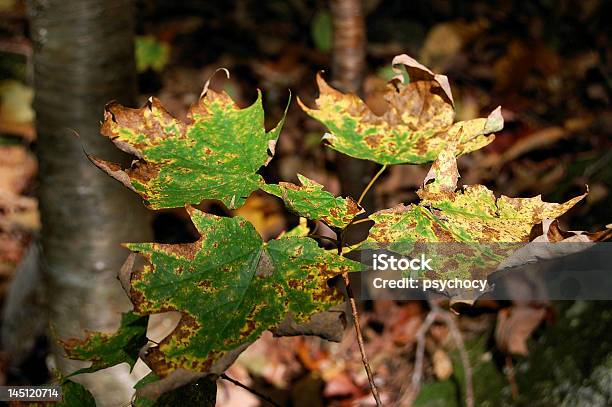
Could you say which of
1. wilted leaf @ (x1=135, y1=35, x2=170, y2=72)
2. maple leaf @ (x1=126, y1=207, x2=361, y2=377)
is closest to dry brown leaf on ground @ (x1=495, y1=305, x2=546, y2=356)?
maple leaf @ (x1=126, y1=207, x2=361, y2=377)

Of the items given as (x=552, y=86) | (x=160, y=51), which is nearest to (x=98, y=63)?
(x=160, y=51)

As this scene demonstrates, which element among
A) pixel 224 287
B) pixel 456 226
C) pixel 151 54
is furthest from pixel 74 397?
pixel 151 54

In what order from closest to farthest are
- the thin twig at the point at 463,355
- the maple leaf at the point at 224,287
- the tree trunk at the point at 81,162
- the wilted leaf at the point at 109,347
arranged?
1. the maple leaf at the point at 224,287
2. the wilted leaf at the point at 109,347
3. the tree trunk at the point at 81,162
4. the thin twig at the point at 463,355

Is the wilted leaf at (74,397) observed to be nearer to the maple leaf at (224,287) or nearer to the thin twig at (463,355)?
the maple leaf at (224,287)

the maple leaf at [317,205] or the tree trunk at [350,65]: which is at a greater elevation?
the maple leaf at [317,205]

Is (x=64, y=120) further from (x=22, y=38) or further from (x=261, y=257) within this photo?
(x=22, y=38)

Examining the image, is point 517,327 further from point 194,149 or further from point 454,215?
point 194,149

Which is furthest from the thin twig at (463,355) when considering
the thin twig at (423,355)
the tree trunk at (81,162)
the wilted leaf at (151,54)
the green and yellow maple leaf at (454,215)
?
the wilted leaf at (151,54)
